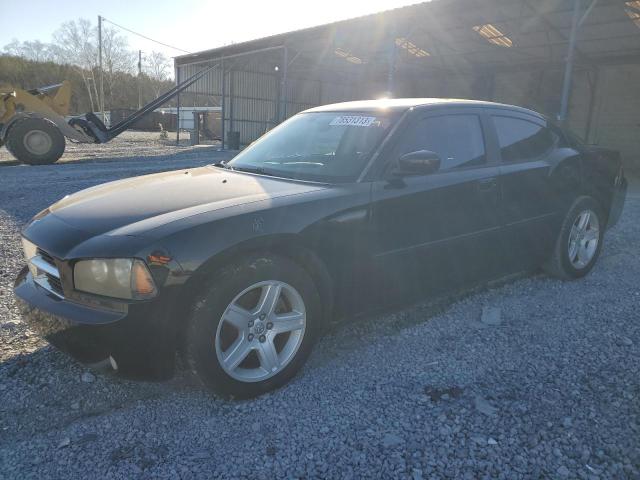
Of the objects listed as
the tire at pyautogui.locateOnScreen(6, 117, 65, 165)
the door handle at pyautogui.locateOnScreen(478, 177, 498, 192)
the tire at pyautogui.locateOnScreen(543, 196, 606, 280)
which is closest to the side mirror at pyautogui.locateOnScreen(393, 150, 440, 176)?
the door handle at pyautogui.locateOnScreen(478, 177, 498, 192)

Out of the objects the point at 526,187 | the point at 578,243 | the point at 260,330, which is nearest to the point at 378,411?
the point at 260,330

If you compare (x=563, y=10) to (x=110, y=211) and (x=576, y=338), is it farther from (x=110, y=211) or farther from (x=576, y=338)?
(x=110, y=211)

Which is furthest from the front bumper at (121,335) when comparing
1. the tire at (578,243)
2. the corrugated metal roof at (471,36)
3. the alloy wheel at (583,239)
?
the corrugated metal roof at (471,36)

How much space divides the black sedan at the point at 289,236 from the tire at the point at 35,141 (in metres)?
11.1

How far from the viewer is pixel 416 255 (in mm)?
3096

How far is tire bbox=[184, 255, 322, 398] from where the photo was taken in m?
2.27

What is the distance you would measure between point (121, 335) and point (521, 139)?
3392 mm

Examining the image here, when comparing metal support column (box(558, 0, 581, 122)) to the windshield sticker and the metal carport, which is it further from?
the windshield sticker

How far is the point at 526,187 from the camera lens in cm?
381

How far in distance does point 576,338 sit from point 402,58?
64.8 feet

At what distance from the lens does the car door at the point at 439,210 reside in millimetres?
2938

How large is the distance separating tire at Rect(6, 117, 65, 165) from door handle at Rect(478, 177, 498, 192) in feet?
41.2

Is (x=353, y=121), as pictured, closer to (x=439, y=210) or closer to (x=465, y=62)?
(x=439, y=210)

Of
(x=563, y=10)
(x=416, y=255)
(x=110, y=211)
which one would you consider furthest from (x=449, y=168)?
(x=563, y=10)
